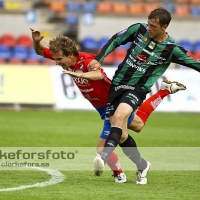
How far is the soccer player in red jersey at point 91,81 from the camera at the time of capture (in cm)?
743

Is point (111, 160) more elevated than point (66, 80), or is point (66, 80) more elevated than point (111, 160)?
point (111, 160)

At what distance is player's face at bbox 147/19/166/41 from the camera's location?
24.5ft

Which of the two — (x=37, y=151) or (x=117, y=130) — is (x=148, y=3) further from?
(x=117, y=130)

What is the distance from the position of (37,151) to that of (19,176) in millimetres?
2728

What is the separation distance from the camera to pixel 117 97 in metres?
7.61

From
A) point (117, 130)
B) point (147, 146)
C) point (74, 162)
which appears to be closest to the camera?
point (117, 130)

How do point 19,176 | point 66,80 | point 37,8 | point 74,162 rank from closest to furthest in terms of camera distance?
point 19,176 < point 74,162 < point 66,80 < point 37,8

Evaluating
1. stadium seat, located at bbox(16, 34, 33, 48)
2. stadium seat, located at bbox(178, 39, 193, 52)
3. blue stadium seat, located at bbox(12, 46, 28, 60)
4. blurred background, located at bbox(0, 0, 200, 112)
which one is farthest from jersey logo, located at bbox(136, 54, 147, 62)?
stadium seat, located at bbox(178, 39, 193, 52)

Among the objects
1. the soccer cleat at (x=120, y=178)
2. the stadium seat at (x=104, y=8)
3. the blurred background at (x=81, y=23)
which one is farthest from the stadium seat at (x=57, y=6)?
the soccer cleat at (x=120, y=178)

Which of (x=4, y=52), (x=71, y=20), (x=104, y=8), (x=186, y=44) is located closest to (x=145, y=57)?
(x=4, y=52)

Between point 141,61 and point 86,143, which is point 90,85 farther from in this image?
point 86,143

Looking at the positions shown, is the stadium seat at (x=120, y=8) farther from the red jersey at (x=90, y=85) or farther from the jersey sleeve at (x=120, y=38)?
the red jersey at (x=90, y=85)

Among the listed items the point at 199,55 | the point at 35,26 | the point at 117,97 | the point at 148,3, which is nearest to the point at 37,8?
the point at 35,26

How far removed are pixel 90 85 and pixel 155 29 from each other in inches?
40.8
